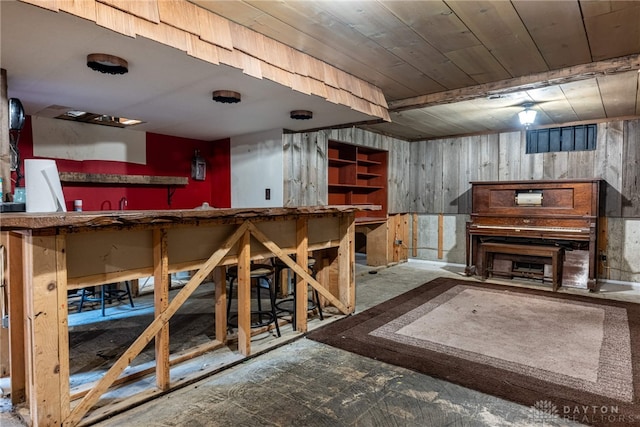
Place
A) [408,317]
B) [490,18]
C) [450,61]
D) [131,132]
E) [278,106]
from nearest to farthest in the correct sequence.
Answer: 1. [490,18]
2. [450,61]
3. [278,106]
4. [408,317]
5. [131,132]

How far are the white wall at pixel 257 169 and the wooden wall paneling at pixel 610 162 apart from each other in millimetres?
4436

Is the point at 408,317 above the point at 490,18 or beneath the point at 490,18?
beneath

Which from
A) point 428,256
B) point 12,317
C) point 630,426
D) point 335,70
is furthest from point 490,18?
point 428,256

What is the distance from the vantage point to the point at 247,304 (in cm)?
263

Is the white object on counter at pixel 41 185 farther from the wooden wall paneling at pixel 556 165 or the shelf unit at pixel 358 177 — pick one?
the wooden wall paneling at pixel 556 165

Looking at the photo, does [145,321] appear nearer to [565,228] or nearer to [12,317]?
[12,317]

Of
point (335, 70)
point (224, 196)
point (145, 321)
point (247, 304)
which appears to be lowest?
point (145, 321)

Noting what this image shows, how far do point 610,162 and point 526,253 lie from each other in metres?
1.77

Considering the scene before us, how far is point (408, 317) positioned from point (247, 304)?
66.0 inches

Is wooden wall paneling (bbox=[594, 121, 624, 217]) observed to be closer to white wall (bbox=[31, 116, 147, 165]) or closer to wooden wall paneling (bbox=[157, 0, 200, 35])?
wooden wall paneling (bbox=[157, 0, 200, 35])

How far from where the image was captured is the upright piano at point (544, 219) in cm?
459

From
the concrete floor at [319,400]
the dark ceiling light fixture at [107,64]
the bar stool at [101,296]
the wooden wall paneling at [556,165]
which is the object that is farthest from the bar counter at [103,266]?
the wooden wall paneling at [556,165]

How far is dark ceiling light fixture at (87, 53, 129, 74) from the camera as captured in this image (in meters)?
2.06

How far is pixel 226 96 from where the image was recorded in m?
2.80
